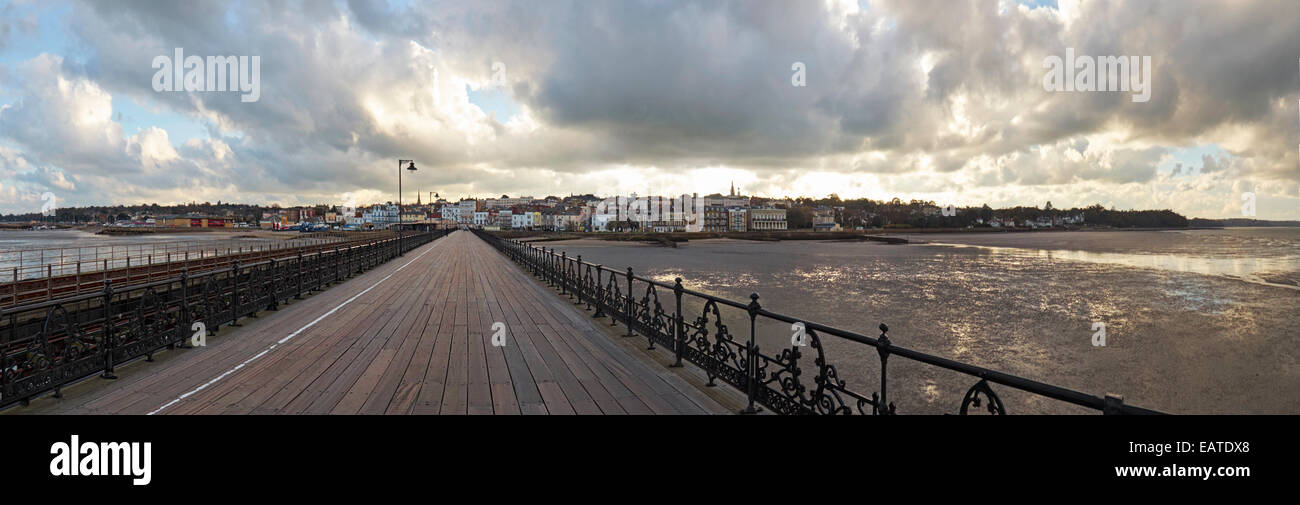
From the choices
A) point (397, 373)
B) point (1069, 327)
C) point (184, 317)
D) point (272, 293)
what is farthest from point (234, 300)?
point (1069, 327)

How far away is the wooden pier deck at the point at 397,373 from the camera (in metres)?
4.87

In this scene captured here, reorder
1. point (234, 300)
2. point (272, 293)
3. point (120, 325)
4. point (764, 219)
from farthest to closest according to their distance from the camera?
point (764, 219) < point (272, 293) < point (234, 300) < point (120, 325)

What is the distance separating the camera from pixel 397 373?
6012mm

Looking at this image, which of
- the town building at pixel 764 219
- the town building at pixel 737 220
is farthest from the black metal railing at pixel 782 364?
the town building at pixel 737 220

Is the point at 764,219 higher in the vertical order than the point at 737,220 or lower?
higher

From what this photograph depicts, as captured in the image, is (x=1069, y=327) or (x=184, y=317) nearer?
(x=184, y=317)

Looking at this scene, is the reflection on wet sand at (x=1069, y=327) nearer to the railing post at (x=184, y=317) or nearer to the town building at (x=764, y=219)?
the railing post at (x=184, y=317)

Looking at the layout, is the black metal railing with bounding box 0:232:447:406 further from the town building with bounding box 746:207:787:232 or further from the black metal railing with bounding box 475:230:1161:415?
the town building with bounding box 746:207:787:232

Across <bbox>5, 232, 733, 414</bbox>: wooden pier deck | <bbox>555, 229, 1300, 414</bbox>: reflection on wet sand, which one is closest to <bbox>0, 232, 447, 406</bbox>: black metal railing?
<bbox>5, 232, 733, 414</bbox>: wooden pier deck

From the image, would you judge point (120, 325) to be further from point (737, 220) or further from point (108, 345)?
point (737, 220)

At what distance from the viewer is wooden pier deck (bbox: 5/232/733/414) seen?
487 centimetres
